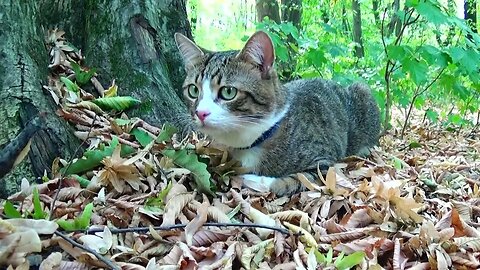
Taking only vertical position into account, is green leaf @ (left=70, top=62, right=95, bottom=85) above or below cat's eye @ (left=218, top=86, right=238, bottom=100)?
above

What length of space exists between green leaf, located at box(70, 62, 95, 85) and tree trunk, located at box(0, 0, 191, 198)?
0.10 m

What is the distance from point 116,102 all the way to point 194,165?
2.99ft

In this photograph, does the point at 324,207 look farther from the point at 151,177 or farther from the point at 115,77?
the point at 115,77

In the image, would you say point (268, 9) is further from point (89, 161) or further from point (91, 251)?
point (91, 251)

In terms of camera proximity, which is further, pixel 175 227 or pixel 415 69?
pixel 415 69

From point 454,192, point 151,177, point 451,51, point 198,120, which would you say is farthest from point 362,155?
point 151,177

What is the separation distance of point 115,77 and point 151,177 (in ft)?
3.77

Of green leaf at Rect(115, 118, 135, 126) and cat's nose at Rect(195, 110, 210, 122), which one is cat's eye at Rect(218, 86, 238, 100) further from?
green leaf at Rect(115, 118, 135, 126)

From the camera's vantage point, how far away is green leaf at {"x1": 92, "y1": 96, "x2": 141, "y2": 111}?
10.8 feet

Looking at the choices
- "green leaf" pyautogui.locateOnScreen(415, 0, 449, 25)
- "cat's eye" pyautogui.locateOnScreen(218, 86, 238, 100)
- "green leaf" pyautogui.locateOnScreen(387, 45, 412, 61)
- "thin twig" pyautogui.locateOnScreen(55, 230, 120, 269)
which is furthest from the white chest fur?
"green leaf" pyautogui.locateOnScreen(387, 45, 412, 61)

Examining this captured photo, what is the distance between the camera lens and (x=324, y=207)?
262cm

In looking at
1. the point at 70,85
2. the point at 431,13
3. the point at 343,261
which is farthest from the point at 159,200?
the point at 431,13

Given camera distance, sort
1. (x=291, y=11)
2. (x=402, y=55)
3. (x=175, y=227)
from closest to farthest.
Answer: (x=175, y=227)
(x=402, y=55)
(x=291, y=11)

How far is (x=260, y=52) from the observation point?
297cm
